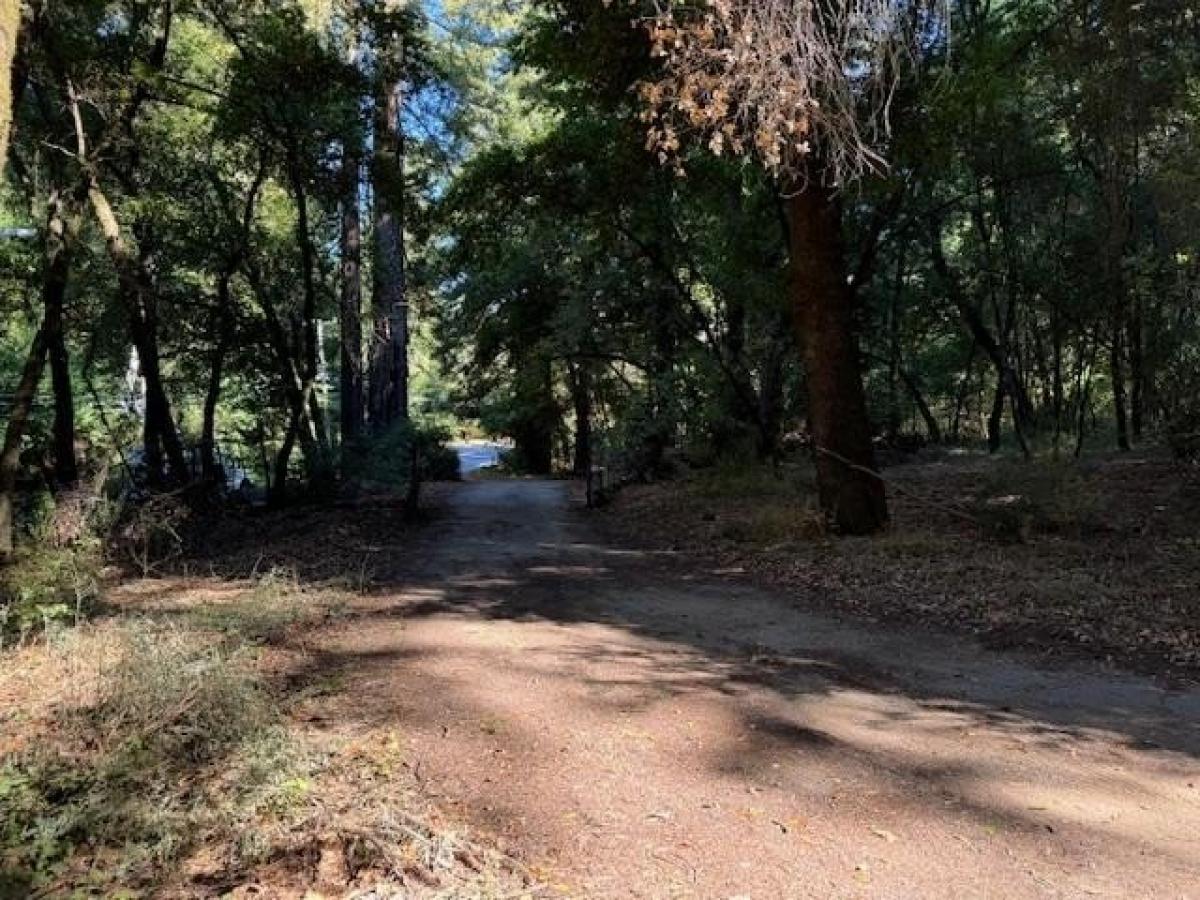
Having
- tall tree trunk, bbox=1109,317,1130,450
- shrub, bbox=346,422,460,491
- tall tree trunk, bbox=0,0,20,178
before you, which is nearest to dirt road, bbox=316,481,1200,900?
tall tree trunk, bbox=0,0,20,178

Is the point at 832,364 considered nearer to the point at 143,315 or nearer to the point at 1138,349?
the point at 1138,349

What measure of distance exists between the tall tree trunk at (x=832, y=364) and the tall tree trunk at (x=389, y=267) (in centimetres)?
621

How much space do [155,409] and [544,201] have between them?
6366 millimetres

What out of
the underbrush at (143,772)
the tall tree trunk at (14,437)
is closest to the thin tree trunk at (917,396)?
the tall tree trunk at (14,437)

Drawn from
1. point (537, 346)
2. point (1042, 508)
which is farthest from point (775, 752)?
point (537, 346)

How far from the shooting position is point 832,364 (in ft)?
36.4

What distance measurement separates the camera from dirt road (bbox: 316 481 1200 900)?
3678 millimetres

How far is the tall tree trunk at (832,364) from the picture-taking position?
10.9m

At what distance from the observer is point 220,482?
16.1 m

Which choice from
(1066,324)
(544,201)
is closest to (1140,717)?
(544,201)

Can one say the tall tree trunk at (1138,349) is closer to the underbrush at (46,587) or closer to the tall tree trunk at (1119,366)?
the tall tree trunk at (1119,366)

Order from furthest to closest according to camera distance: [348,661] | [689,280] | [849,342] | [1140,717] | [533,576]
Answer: [689,280] < [849,342] < [533,576] < [348,661] < [1140,717]

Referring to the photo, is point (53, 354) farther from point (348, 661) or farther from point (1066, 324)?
point (1066, 324)

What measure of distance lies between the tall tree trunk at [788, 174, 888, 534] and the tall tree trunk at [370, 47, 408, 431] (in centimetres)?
621
